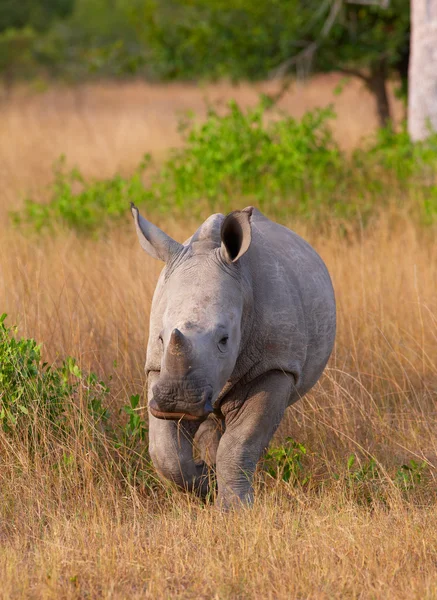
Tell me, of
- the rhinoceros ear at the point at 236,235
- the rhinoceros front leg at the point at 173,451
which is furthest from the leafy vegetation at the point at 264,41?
the rhinoceros front leg at the point at 173,451

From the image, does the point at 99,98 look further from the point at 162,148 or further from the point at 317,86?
the point at 162,148

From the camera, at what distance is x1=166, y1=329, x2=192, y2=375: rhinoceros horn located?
333cm

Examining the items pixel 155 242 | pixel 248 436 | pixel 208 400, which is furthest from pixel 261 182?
pixel 208 400

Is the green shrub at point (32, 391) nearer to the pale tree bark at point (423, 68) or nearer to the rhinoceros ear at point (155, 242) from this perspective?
the rhinoceros ear at point (155, 242)

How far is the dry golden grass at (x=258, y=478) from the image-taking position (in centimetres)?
336

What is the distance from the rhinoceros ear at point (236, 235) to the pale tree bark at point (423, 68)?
19.6 ft

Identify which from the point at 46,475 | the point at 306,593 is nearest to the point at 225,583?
the point at 306,593

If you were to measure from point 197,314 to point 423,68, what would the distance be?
680 cm

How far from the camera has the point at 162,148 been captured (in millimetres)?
12398

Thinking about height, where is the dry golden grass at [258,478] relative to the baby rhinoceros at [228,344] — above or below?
below

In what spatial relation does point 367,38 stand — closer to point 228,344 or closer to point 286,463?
point 286,463

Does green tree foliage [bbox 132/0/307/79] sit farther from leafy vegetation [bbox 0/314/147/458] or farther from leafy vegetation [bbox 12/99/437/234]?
leafy vegetation [bbox 0/314/147/458]

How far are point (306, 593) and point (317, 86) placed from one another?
21440 mm

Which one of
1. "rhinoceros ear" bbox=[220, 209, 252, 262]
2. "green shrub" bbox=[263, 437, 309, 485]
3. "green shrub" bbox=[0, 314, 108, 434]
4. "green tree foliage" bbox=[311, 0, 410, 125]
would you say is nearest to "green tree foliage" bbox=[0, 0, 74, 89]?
"green tree foliage" bbox=[311, 0, 410, 125]
